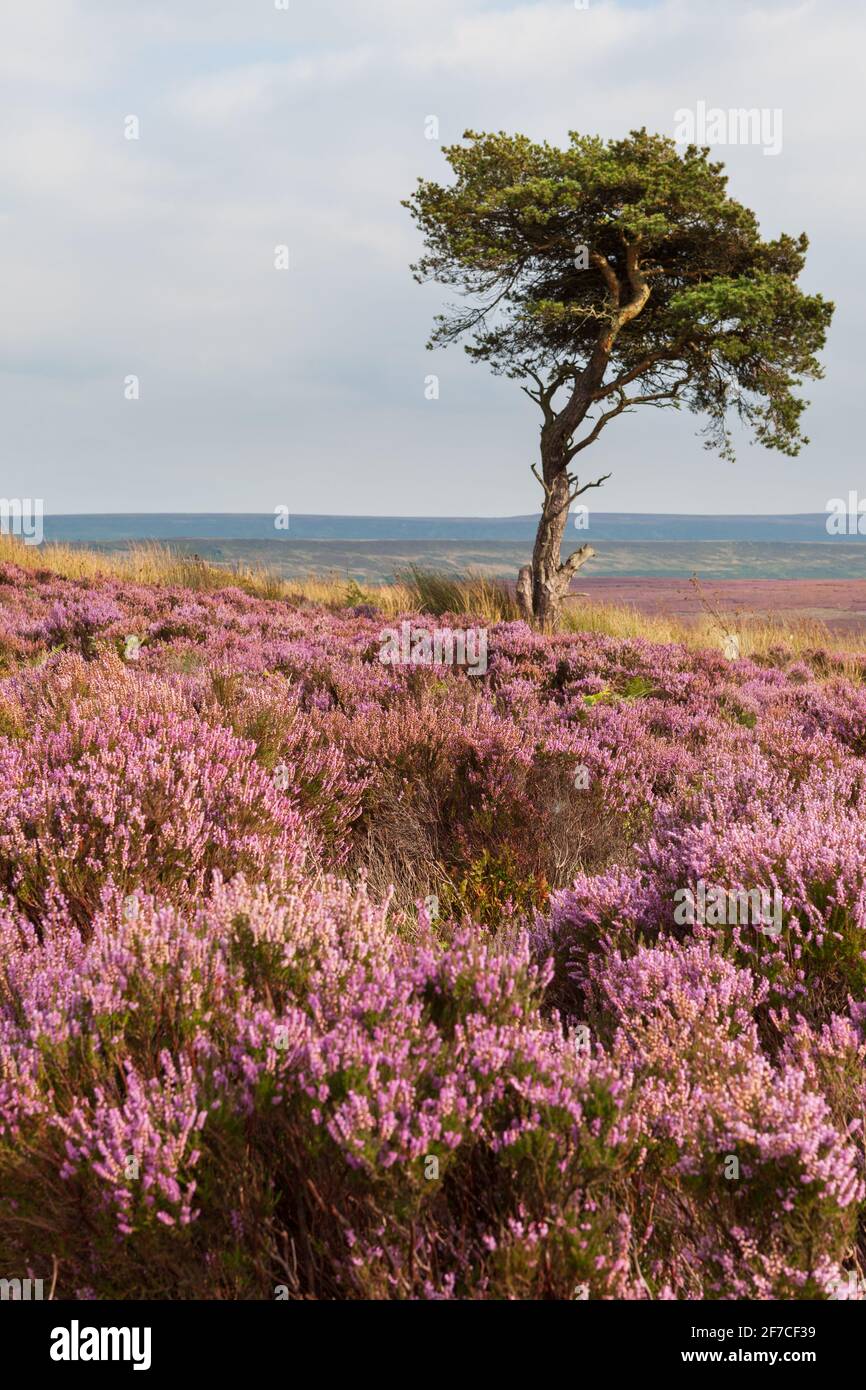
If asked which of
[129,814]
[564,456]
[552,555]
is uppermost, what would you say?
[564,456]

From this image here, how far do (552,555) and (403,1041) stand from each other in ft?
53.9

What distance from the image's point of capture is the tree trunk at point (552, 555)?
17.4 metres

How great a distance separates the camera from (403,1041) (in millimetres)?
1780

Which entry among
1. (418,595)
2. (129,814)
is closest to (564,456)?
(418,595)

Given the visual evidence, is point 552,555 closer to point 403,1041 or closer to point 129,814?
point 129,814

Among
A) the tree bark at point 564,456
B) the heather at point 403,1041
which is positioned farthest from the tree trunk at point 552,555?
the heather at point 403,1041

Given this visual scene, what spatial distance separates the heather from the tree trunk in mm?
13178

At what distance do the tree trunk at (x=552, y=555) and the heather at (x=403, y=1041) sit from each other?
13178 mm

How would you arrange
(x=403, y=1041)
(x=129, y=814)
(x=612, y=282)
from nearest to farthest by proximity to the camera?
(x=403, y=1041)
(x=129, y=814)
(x=612, y=282)

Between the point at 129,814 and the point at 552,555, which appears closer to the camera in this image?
the point at 129,814

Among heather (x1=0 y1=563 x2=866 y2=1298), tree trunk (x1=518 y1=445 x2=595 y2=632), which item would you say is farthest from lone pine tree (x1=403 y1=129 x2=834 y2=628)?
heather (x1=0 y1=563 x2=866 y2=1298)

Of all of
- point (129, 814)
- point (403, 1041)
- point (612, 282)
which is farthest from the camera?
point (612, 282)

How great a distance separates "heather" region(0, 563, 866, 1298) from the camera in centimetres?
161
